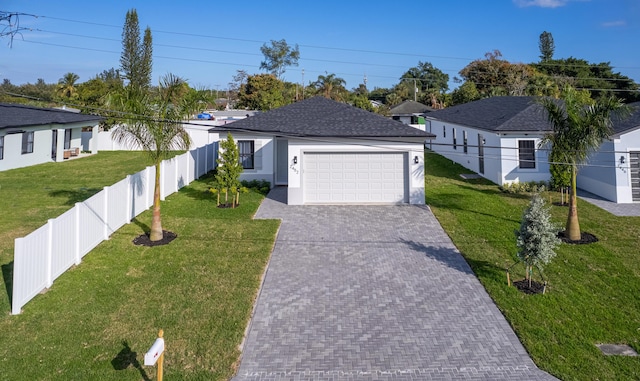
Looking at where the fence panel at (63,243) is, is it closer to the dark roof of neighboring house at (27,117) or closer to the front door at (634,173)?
the dark roof of neighboring house at (27,117)

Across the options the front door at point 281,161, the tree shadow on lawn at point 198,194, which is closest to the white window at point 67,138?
the tree shadow on lawn at point 198,194

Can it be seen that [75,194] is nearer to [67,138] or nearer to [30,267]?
[30,267]

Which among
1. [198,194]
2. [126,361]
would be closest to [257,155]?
[198,194]

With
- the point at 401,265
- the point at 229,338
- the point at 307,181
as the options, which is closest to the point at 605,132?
the point at 401,265

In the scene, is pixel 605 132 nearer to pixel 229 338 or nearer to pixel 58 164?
pixel 229 338

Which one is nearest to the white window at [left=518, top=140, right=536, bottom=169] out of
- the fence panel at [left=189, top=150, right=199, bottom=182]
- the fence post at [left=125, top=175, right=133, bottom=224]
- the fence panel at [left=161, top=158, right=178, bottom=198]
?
the fence panel at [left=161, top=158, right=178, bottom=198]
